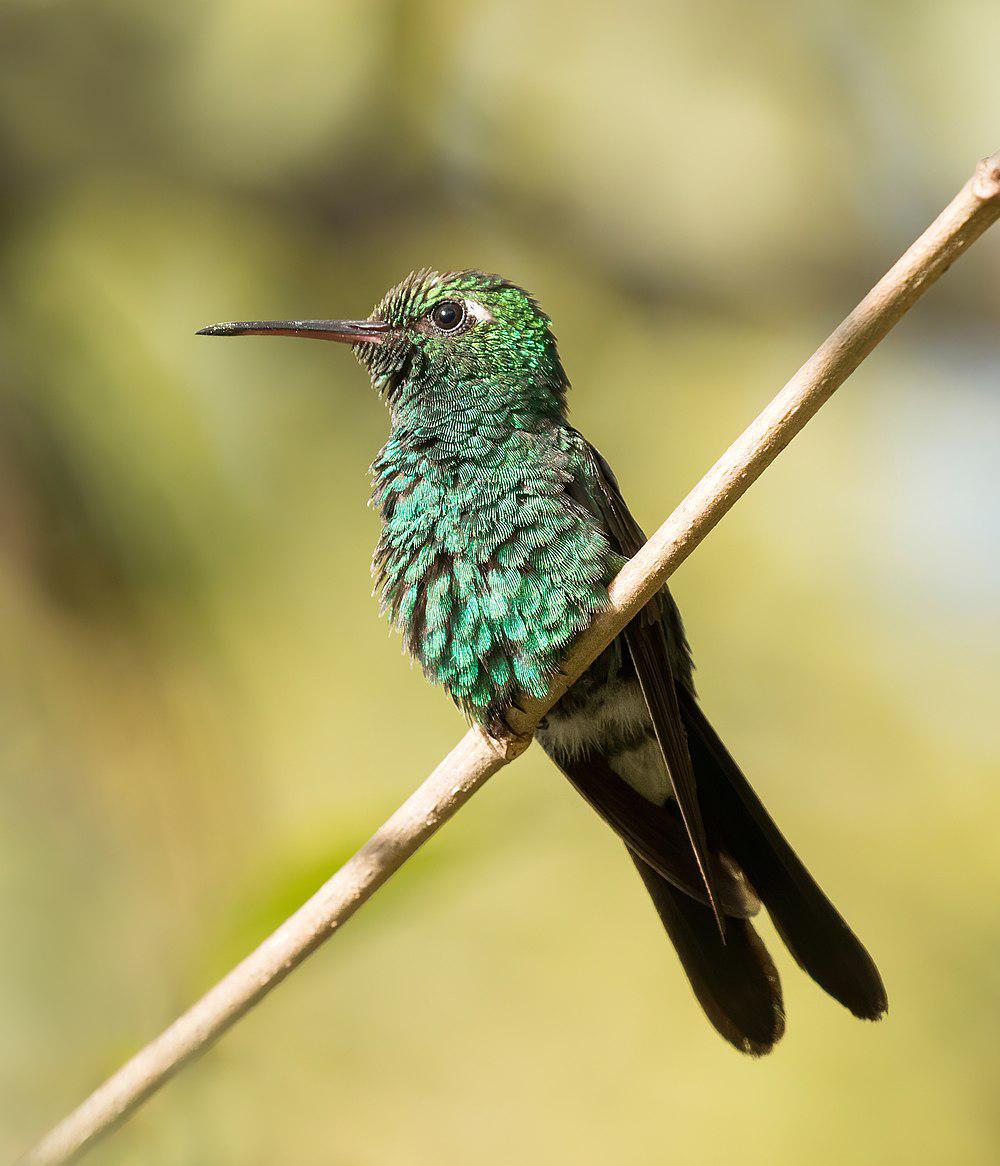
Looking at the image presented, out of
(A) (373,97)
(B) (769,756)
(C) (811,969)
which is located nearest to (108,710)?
(C) (811,969)

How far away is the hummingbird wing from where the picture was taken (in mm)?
2404

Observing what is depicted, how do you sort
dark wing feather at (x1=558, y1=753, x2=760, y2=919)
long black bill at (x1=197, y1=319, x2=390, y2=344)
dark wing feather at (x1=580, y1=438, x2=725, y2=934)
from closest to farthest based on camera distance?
1. dark wing feather at (x1=580, y1=438, x2=725, y2=934)
2. dark wing feather at (x1=558, y1=753, x2=760, y2=919)
3. long black bill at (x1=197, y1=319, x2=390, y2=344)

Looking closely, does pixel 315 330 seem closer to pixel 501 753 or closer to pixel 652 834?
pixel 501 753

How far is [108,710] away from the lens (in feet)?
9.55

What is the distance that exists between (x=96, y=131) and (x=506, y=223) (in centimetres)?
204

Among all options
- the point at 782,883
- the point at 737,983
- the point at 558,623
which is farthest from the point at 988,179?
the point at 737,983

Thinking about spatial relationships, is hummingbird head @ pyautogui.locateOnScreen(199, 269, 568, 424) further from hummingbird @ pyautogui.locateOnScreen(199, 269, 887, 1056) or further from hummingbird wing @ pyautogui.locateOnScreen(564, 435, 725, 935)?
hummingbird wing @ pyautogui.locateOnScreen(564, 435, 725, 935)

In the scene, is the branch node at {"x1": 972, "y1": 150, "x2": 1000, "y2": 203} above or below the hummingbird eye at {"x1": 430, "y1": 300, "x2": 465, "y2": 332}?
above

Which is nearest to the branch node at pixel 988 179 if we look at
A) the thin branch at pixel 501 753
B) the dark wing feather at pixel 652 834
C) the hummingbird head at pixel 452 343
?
the thin branch at pixel 501 753

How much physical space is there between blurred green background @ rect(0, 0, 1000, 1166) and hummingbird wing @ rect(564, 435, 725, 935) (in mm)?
645

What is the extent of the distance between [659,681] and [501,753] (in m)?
0.44

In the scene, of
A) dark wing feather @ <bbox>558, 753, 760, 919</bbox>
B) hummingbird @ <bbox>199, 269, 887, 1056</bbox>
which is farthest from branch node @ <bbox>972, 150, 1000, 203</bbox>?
dark wing feather @ <bbox>558, 753, 760, 919</bbox>

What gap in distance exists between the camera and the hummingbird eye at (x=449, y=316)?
3193mm

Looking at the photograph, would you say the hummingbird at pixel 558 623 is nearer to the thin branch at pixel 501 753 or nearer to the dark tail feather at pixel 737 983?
the dark tail feather at pixel 737 983
